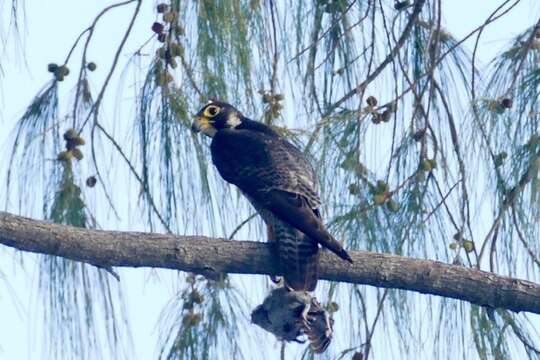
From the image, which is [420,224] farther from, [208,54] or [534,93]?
[208,54]

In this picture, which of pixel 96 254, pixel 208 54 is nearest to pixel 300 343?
pixel 96 254

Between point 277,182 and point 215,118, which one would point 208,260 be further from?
point 215,118

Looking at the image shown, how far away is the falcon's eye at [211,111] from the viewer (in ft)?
10.8

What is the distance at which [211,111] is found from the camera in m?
3.39

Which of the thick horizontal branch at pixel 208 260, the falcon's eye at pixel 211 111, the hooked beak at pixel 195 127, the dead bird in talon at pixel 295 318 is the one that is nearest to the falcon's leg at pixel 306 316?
the dead bird in talon at pixel 295 318

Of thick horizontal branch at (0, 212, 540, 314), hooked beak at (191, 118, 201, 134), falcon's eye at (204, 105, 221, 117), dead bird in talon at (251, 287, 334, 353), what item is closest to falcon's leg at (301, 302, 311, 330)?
dead bird in talon at (251, 287, 334, 353)

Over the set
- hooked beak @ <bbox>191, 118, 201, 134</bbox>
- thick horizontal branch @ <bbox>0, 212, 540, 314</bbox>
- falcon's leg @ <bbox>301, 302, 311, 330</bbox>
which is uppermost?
hooked beak @ <bbox>191, 118, 201, 134</bbox>

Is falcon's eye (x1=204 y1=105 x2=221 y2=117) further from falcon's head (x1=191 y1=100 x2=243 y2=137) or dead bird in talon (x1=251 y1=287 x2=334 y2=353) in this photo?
dead bird in talon (x1=251 y1=287 x2=334 y2=353)

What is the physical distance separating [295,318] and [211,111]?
768mm

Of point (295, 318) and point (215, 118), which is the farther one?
point (215, 118)

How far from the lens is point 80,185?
9.27ft

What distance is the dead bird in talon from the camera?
279 cm

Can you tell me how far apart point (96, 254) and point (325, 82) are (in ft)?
2.20

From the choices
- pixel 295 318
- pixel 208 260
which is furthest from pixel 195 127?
pixel 295 318
